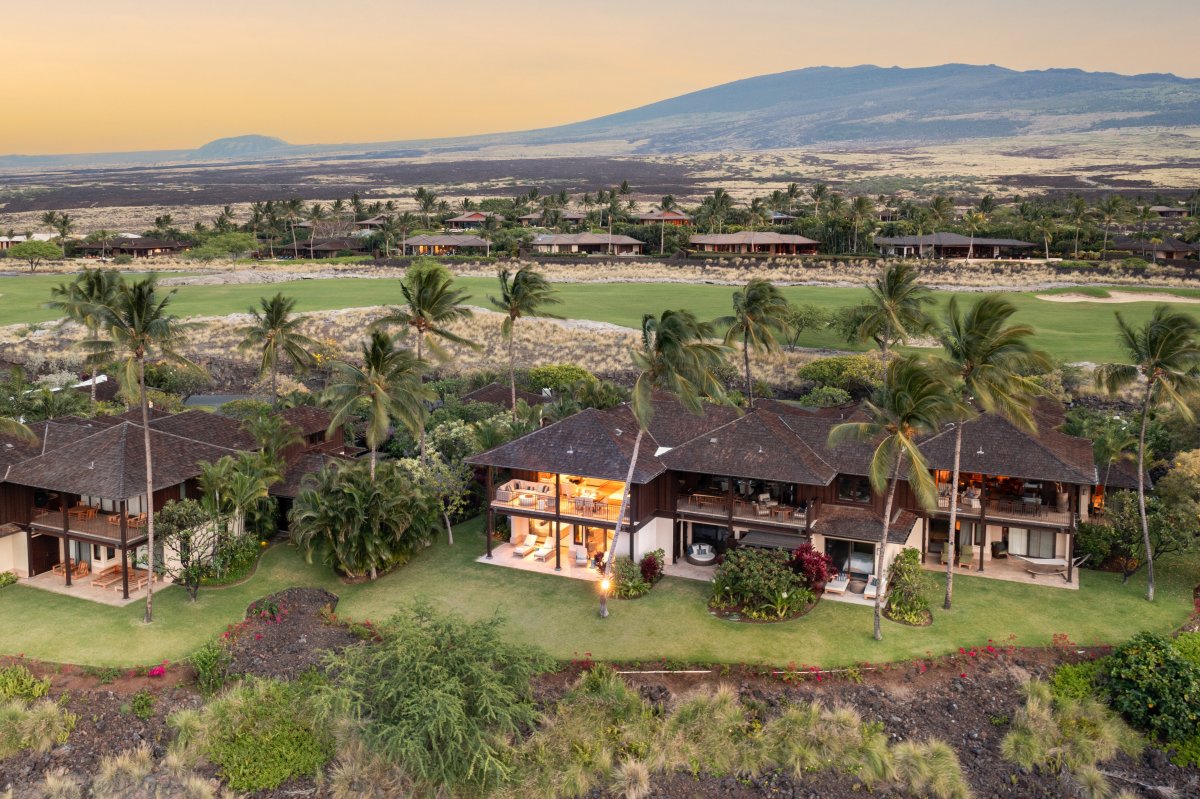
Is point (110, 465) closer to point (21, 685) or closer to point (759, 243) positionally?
point (21, 685)

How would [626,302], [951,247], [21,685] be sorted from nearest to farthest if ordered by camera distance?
[21,685], [626,302], [951,247]

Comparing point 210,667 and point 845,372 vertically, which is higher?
point 845,372

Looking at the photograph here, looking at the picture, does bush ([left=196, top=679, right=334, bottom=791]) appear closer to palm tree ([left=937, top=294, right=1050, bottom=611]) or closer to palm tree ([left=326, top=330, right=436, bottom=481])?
palm tree ([left=326, top=330, right=436, bottom=481])

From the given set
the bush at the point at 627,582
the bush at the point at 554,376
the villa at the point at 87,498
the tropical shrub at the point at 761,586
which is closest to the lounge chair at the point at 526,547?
the bush at the point at 627,582

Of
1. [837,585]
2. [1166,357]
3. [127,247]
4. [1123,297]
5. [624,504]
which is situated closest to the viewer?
[1166,357]

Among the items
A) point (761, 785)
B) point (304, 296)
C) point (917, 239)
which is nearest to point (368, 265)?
point (304, 296)

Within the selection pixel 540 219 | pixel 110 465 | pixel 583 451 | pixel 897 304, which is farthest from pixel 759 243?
pixel 110 465

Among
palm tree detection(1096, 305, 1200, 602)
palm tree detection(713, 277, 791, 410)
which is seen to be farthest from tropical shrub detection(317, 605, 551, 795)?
palm tree detection(713, 277, 791, 410)
